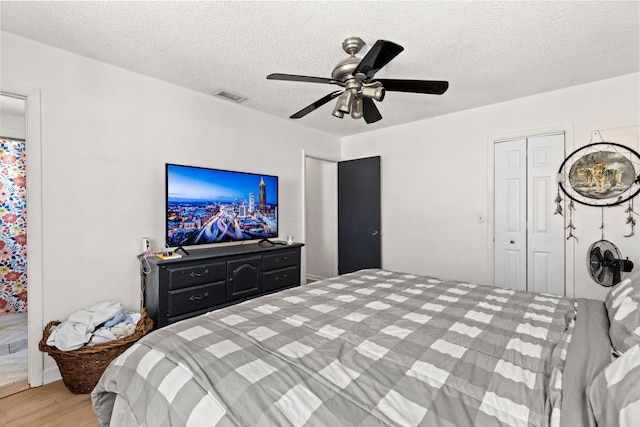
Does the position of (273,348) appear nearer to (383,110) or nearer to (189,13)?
(189,13)

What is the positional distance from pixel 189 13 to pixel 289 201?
8.30ft

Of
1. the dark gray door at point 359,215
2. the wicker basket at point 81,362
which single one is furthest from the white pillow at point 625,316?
the dark gray door at point 359,215

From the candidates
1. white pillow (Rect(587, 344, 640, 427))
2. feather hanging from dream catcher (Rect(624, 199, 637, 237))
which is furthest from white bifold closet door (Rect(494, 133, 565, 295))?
white pillow (Rect(587, 344, 640, 427))

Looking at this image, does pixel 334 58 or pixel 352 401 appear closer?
pixel 352 401

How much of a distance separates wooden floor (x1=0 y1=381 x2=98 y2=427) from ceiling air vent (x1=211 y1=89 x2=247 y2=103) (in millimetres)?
2826

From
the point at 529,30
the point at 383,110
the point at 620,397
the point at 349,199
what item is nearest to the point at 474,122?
the point at 383,110

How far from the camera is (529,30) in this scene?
6.80 ft

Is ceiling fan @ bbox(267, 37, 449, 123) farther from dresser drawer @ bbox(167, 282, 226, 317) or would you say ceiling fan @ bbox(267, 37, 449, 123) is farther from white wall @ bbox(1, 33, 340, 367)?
dresser drawer @ bbox(167, 282, 226, 317)

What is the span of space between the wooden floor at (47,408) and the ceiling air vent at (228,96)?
2.83m

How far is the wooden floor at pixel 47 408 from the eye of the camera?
1.83m

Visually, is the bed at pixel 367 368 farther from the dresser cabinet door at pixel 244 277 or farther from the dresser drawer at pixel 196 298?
the dresser cabinet door at pixel 244 277

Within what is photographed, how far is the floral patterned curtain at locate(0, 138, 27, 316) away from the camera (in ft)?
11.5

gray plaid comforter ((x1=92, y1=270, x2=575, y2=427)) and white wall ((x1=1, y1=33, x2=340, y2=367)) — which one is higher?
white wall ((x1=1, y1=33, x2=340, y2=367))

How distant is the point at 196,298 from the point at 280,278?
3.25 ft
